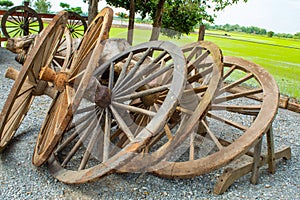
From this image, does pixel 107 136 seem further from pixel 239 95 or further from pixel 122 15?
pixel 122 15

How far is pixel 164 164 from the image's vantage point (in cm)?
259

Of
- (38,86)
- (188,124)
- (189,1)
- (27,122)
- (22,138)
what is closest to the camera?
(188,124)

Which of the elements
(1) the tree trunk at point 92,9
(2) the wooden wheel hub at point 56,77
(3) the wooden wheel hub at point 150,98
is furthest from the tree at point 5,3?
(3) the wooden wheel hub at point 150,98

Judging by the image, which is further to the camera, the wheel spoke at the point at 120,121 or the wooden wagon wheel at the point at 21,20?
the wooden wagon wheel at the point at 21,20

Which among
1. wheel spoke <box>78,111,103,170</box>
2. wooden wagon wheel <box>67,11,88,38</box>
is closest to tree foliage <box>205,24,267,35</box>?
wheel spoke <box>78,111,103,170</box>

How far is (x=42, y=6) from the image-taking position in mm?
9953

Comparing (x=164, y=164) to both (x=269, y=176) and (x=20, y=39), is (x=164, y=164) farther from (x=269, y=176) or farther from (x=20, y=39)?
(x=20, y=39)

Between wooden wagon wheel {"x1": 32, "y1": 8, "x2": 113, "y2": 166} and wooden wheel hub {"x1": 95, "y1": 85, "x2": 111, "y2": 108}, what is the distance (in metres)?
0.17

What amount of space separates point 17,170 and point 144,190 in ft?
3.73

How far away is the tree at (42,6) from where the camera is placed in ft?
32.3

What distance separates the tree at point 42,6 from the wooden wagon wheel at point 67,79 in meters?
7.73

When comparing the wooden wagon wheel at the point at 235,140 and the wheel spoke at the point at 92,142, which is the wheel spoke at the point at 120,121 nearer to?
the wheel spoke at the point at 92,142

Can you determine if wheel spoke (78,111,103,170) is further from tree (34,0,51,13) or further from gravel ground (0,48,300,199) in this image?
tree (34,0,51,13)

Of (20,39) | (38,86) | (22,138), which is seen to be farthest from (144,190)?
(20,39)
